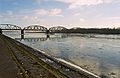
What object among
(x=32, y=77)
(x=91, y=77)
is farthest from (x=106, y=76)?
(x=32, y=77)

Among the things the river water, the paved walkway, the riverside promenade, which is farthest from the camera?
the river water

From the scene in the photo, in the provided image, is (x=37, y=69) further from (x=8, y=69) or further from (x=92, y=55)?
(x=92, y=55)

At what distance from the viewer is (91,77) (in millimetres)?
14117

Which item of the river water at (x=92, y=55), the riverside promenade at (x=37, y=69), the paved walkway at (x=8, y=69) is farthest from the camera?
the river water at (x=92, y=55)

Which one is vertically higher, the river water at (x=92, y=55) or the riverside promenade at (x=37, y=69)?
the riverside promenade at (x=37, y=69)

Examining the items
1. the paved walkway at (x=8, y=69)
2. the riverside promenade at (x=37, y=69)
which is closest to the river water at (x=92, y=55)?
the riverside promenade at (x=37, y=69)

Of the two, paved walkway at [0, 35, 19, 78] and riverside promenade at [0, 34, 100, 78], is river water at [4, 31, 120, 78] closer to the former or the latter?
riverside promenade at [0, 34, 100, 78]

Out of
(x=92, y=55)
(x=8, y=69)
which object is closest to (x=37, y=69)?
(x=8, y=69)

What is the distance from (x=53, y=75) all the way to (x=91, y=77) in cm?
262

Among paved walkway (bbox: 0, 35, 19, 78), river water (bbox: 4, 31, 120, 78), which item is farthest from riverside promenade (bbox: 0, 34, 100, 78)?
river water (bbox: 4, 31, 120, 78)

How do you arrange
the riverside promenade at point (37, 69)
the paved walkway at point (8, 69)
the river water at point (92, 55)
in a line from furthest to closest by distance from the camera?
the river water at point (92, 55)
the riverside promenade at point (37, 69)
the paved walkway at point (8, 69)

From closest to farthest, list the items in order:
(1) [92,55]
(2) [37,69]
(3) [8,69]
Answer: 1. (3) [8,69]
2. (2) [37,69]
3. (1) [92,55]

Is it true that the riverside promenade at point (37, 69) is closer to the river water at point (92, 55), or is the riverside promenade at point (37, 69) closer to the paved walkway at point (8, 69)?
the paved walkway at point (8, 69)

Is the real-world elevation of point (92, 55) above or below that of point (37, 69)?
below
